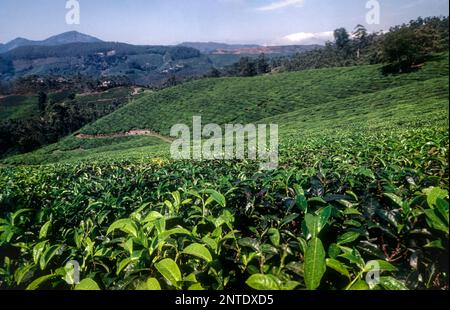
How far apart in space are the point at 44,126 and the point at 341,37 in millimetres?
96661

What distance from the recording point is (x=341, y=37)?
109 m

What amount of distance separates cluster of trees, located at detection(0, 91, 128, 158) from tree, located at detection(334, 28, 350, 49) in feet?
249

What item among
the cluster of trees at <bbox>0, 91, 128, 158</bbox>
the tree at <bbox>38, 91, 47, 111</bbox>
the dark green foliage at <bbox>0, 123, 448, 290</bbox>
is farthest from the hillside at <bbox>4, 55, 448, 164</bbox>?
the tree at <bbox>38, 91, 47, 111</bbox>

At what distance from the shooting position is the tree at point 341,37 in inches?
4200

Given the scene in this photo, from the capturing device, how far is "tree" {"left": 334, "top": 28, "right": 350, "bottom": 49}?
107 m

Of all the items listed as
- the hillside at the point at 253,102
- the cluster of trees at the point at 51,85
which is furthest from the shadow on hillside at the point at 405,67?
the cluster of trees at the point at 51,85

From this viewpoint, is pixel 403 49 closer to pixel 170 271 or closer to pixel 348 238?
pixel 348 238

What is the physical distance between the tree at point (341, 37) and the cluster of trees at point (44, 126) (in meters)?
75.9

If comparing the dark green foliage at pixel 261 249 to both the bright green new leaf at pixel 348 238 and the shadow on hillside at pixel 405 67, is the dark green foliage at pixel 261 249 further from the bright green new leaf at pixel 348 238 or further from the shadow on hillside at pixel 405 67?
the shadow on hillside at pixel 405 67

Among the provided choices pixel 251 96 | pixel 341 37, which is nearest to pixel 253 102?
pixel 251 96

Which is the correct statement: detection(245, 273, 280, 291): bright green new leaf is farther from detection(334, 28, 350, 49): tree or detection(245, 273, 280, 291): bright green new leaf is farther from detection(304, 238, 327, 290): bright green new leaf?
detection(334, 28, 350, 49): tree

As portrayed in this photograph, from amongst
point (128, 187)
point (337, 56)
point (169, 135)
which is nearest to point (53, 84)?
point (169, 135)
